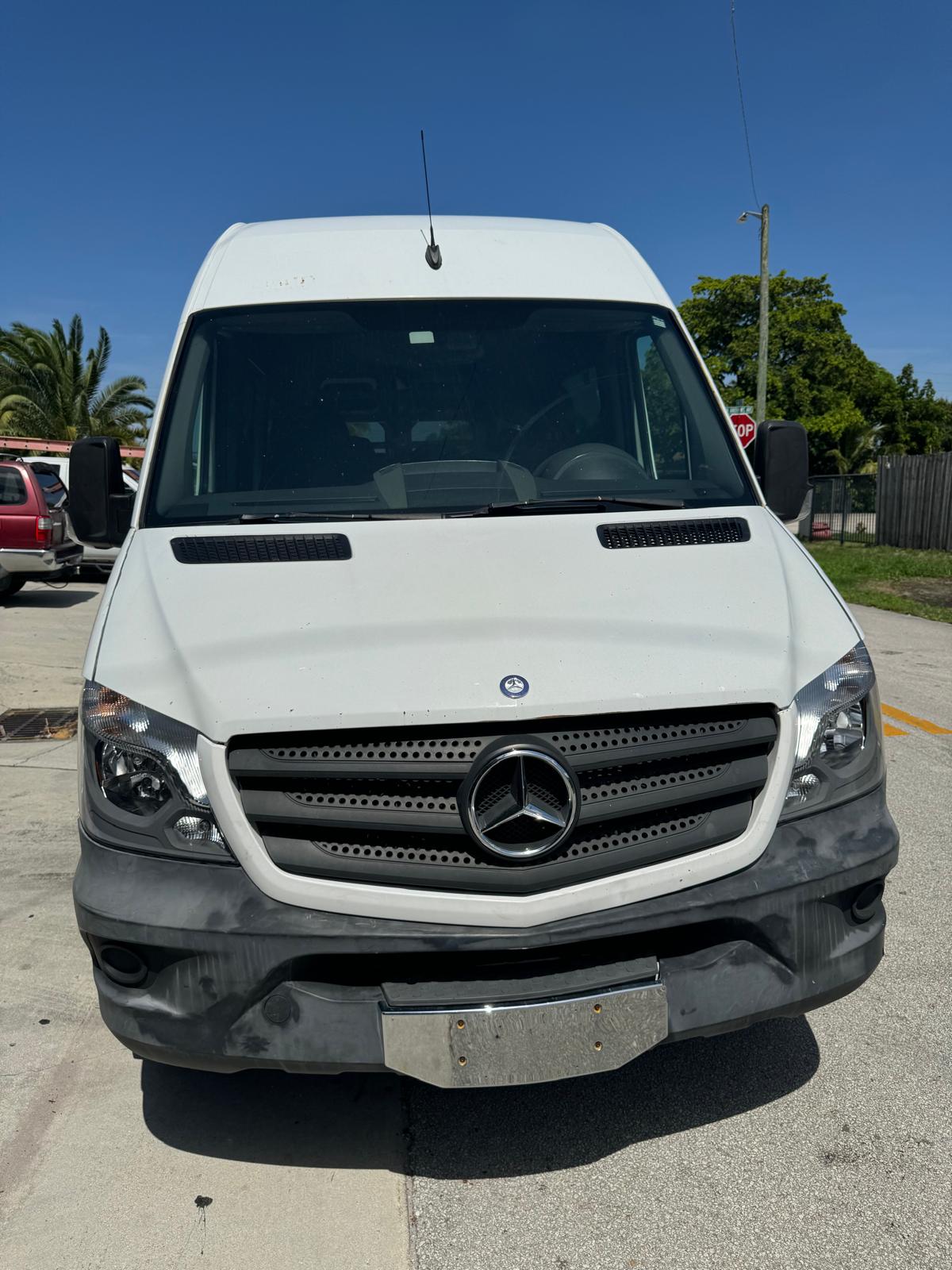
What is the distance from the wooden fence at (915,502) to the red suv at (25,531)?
667 inches

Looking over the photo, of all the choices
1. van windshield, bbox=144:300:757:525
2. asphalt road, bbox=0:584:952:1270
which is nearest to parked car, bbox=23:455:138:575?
van windshield, bbox=144:300:757:525

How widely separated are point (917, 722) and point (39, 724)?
237 inches

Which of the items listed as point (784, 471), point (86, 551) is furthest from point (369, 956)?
point (86, 551)

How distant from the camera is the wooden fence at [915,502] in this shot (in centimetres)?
2305

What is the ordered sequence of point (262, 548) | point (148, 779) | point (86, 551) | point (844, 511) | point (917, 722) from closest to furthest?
point (148, 779) → point (262, 548) → point (917, 722) → point (86, 551) → point (844, 511)

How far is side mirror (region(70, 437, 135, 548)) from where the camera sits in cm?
380

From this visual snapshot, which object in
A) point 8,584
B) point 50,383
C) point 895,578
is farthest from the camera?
point 50,383

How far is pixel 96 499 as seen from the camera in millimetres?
3814

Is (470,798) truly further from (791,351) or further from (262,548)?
(791,351)

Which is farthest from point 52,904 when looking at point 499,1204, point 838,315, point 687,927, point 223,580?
point 838,315

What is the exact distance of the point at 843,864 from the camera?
2.65 metres

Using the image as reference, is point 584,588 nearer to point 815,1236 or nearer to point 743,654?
point 743,654

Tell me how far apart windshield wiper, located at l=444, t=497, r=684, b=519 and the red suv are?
546 inches

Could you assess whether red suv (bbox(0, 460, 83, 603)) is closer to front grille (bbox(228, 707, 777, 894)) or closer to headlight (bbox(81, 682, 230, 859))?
headlight (bbox(81, 682, 230, 859))
